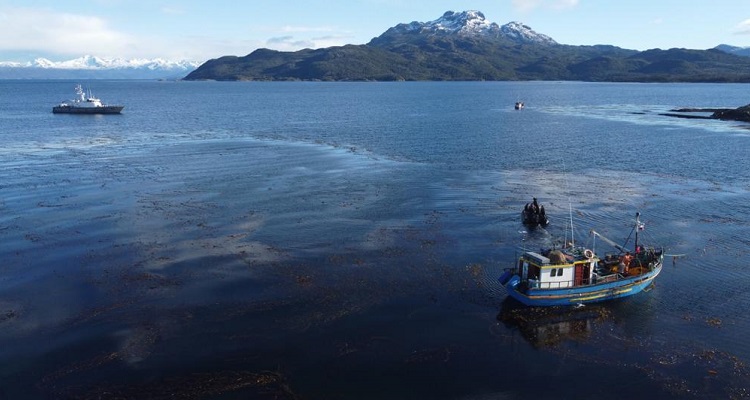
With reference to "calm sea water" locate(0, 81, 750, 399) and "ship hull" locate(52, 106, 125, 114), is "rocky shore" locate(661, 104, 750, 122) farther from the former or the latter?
"ship hull" locate(52, 106, 125, 114)

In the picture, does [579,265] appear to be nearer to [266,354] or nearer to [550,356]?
[550,356]

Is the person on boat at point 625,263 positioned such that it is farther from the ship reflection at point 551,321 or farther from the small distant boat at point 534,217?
the small distant boat at point 534,217

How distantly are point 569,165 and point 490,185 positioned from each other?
22.4m

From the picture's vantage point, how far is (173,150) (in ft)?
340

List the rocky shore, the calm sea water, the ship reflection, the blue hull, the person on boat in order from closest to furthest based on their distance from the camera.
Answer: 1. the calm sea water
2. the ship reflection
3. the blue hull
4. the person on boat
5. the rocky shore

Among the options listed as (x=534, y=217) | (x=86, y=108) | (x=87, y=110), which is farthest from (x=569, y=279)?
(x=86, y=108)

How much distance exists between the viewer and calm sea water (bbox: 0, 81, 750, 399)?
1246 inches

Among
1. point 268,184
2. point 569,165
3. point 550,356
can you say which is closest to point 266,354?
point 550,356

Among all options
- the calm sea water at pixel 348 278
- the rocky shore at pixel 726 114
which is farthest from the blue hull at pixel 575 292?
the rocky shore at pixel 726 114

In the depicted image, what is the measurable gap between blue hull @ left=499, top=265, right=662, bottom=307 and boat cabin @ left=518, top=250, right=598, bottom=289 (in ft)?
1.90

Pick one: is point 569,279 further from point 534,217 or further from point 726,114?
point 726,114

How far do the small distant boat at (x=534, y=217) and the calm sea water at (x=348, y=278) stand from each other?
1429 mm

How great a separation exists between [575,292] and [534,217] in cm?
1784

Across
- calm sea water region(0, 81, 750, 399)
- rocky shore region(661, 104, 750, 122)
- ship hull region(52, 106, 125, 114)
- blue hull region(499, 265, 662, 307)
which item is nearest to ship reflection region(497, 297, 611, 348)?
calm sea water region(0, 81, 750, 399)
